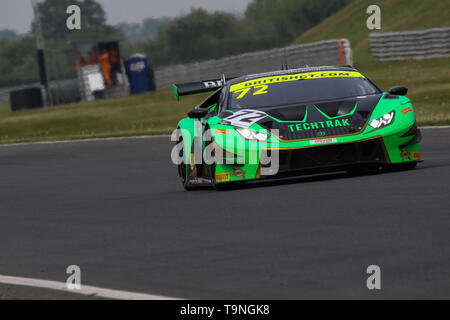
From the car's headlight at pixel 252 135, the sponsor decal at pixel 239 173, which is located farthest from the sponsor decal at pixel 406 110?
the sponsor decal at pixel 239 173

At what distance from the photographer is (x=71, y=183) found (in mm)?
15133

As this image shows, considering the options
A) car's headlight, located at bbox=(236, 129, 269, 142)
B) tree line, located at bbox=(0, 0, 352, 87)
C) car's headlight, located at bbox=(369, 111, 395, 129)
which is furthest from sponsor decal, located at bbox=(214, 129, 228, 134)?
tree line, located at bbox=(0, 0, 352, 87)

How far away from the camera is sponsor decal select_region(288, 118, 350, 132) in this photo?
413 inches

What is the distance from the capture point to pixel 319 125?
10.5m

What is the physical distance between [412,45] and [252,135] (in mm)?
29756

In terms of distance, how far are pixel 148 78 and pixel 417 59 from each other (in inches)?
681

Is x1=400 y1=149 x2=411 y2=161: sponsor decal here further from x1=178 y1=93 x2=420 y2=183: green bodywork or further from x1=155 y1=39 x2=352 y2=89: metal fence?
x1=155 y1=39 x2=352 y2=89: metal fence

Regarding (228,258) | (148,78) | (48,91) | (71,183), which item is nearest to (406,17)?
(148,78)

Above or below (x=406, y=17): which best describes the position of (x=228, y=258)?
below

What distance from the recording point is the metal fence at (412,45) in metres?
37.8

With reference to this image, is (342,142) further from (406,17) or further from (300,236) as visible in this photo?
(406,17)

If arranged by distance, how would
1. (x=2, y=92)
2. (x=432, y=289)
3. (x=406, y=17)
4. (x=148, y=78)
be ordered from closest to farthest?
(x=432, y=289)
(x=148, y=78)
(x=406, y=17)
(x=2, y=92)

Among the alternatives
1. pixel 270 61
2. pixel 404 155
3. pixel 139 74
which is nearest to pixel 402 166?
pixel 404 155

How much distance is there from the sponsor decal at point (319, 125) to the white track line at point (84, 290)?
418cm
